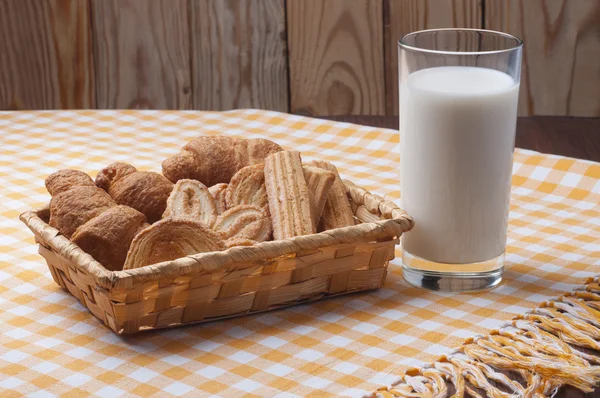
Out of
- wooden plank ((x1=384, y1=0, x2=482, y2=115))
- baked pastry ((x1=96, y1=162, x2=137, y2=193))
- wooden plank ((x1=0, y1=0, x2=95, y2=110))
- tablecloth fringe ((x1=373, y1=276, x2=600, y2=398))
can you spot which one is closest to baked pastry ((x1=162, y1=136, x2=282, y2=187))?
baked pastry ((x1=96, y1=162, x2=137, y2=193))

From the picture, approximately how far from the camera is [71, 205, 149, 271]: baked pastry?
0.94 m

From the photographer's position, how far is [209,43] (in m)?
2.26

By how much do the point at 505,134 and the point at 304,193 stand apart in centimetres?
23

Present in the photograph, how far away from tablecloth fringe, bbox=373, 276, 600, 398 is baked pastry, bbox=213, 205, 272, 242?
239 mm

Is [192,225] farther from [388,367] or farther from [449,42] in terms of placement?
[449,42]

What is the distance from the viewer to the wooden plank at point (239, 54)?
2223 mm

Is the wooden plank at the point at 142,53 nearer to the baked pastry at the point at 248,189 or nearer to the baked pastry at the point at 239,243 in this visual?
the baked pastry at the point at 248,189

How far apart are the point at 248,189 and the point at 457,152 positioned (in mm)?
242

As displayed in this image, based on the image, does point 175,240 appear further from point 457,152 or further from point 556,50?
point 556,50

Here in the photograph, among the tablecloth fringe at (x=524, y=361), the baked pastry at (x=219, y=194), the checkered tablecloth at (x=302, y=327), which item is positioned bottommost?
the tablecloth fringe at (x=524, y=361)

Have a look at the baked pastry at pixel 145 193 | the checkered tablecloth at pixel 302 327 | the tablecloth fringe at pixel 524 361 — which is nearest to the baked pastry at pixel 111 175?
the baked pastry at pixel 145 193

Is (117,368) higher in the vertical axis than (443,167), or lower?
lower

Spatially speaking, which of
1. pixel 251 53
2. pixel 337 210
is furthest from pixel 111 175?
pixel 251 53

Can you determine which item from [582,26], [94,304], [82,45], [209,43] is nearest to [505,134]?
[94,304]
